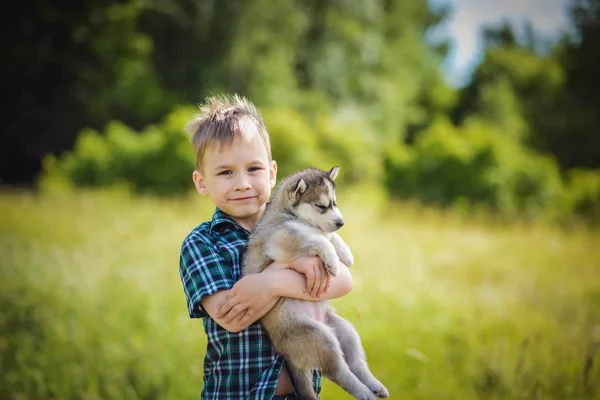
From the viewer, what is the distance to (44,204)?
10359 millimetres

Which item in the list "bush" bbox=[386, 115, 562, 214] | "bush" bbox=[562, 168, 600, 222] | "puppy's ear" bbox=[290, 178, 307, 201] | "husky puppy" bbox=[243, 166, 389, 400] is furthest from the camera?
"bush" bbox=[386, 115, 562, 214]

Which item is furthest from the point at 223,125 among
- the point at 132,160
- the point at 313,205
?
the point at 132,160

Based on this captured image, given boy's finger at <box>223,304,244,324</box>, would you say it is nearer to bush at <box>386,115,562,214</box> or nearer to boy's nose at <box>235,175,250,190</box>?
boy's nose at <box>235,175,250,190</box>

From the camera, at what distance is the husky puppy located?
7.04 ft

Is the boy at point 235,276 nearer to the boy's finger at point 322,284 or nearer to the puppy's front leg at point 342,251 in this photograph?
the boy's finger at point 322,284

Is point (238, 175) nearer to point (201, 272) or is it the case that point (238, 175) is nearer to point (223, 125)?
point (223, 125)

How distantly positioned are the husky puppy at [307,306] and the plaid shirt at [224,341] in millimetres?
69

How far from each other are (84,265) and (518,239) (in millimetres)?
7191

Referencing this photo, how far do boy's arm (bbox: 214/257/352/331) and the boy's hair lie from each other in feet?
1.84

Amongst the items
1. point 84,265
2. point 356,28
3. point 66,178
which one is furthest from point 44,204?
point 356,28

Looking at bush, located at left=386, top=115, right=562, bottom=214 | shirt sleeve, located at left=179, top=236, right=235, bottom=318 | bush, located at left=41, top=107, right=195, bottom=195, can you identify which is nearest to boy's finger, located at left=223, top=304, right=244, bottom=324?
shirt sleeve, located at left=179, top=236, right=235, bottom=318

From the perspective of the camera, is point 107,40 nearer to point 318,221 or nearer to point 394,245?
point 394,245

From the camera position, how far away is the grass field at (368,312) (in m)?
4.11

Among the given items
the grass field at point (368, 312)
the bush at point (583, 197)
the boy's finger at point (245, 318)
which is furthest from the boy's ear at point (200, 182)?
the bush at point (583, 197)
